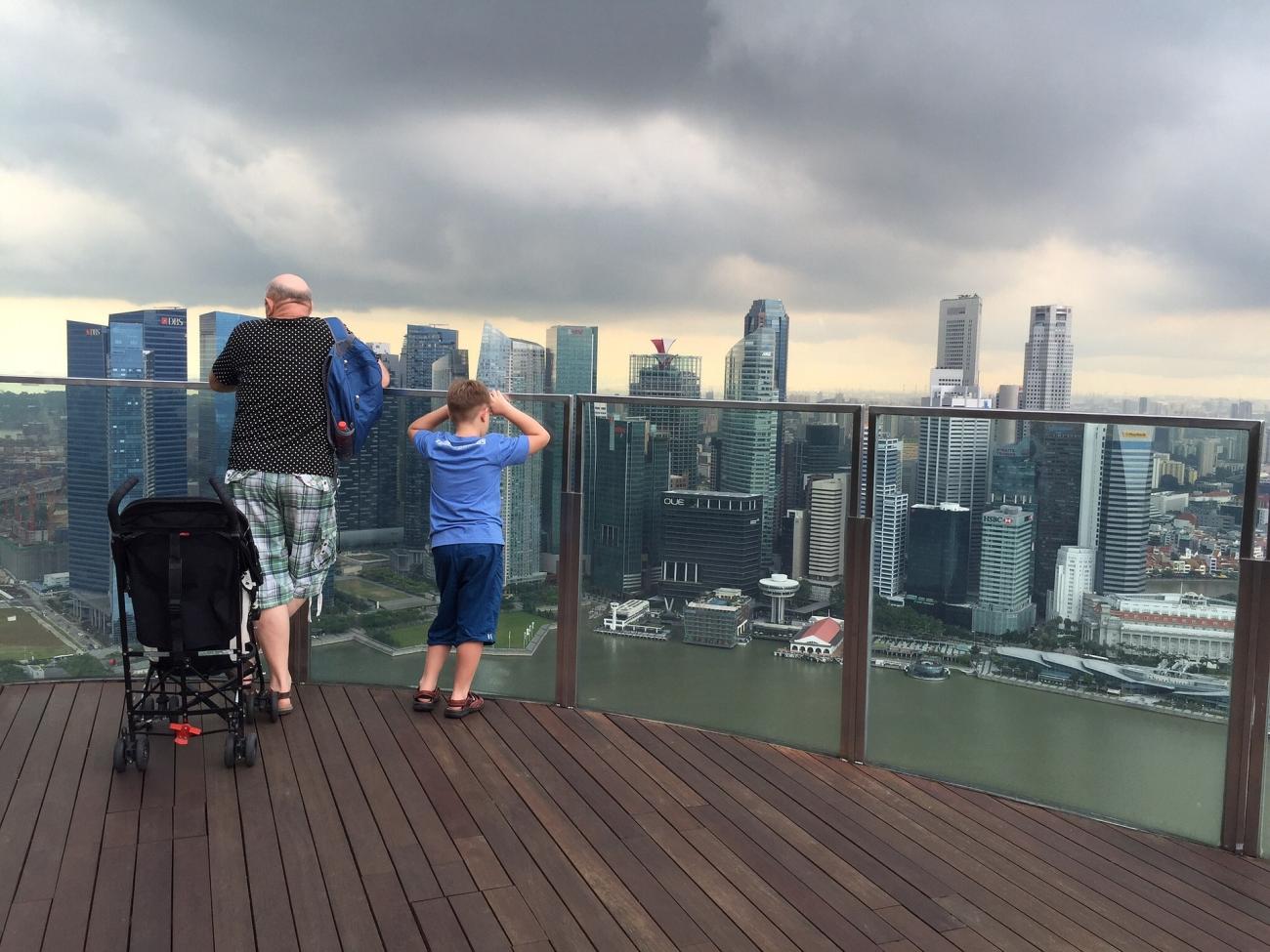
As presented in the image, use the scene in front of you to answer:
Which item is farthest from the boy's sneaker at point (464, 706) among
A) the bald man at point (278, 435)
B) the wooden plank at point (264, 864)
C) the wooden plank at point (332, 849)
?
the wooden plank at point (264, 864)

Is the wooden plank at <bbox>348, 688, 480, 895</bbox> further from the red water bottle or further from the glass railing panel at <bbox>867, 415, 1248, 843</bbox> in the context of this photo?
the glass railing panel at <bbox>867, 415, 1248, 843</bbox>

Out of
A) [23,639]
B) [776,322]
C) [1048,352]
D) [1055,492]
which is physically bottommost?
[23,639]

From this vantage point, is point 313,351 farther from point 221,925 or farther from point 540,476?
point 221,925

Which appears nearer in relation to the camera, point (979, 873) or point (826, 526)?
point (979, 873)

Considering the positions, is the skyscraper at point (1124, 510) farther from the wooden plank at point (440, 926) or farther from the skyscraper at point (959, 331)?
the skyscraper at point (959, 331)

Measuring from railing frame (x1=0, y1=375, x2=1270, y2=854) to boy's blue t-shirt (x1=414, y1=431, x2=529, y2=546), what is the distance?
11.6 inches

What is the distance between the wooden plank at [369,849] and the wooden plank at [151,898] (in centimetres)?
42

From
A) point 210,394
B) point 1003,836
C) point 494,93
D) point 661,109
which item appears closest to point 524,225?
point 661,109

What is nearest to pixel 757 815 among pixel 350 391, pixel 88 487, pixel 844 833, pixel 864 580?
pixel 844 833

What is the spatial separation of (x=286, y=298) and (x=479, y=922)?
87.0 inches

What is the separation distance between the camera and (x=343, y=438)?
355 cm

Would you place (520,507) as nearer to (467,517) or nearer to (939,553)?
(467,517)

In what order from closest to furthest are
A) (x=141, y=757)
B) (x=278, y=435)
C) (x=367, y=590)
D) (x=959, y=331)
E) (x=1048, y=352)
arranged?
(x=141, y=757) → (x=278, y=435) → (x=367, y=590) → (x=1048, y=352) → (x=959, y=331)

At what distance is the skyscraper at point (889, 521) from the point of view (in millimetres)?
3213
